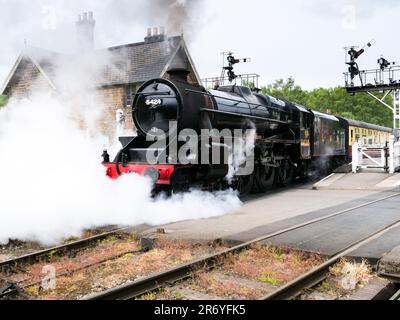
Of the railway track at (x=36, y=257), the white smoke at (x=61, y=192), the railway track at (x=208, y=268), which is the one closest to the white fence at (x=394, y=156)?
the white smoke at (x=61, y=192)

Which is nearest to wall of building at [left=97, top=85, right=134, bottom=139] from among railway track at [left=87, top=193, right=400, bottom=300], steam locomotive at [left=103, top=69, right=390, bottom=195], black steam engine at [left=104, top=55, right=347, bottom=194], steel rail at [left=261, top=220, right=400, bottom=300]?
steam locomotive at [left=103, top=69, right=390, bottom=195]

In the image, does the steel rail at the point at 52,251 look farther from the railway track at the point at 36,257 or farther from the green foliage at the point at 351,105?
the green foliage at the point at 351,105

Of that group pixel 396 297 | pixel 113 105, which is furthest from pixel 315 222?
pixel 113 105

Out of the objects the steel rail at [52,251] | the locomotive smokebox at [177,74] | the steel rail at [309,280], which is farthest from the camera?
the locomotive smokebox at [177,74]

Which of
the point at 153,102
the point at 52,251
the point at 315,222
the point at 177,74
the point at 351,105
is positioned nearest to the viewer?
the point at 52,251

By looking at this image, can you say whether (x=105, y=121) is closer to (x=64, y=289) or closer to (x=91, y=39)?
(x=91, y=39)

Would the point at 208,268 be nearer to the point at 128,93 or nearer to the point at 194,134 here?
the point at 194,134

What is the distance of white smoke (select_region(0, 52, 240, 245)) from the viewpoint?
6820 mm

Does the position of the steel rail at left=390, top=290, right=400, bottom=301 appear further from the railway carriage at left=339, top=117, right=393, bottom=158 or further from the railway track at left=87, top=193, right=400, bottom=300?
the railway carriage at left=339, top=117, right=393, bottom=158

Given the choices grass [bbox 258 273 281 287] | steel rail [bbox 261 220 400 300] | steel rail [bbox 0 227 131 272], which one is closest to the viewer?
steel rail [bbox 261 220 400 300]

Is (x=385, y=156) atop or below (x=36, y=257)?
atop

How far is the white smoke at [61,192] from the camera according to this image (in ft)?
22.4

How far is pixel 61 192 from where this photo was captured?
25.1 feet

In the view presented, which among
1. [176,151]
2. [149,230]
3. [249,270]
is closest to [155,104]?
[176,151]
